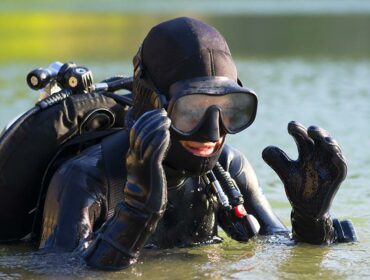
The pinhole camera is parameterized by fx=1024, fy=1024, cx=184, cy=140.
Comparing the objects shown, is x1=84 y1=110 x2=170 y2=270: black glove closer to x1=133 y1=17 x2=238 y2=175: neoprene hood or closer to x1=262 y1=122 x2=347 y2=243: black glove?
x1=133 y1=17 x2=238 y2=175: neoprene hood

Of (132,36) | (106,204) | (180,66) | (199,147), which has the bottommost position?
(106,204)

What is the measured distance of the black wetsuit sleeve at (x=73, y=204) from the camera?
3.65 meters

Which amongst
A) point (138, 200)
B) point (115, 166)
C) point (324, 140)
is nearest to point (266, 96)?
point (324, 140)

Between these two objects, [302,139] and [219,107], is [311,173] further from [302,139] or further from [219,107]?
[219,107]

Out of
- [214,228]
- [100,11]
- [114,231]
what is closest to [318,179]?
[214,228]

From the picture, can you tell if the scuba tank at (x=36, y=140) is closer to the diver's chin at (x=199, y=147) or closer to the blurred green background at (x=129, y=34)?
the diver's chin at (x=199, y=147)

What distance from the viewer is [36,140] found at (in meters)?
3.95

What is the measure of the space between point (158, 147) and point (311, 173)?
85 cm

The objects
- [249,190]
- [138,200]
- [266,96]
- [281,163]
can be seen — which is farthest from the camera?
[266,96]

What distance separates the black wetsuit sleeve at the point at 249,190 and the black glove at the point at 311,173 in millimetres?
195

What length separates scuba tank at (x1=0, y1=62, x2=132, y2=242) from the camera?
3.96 metres

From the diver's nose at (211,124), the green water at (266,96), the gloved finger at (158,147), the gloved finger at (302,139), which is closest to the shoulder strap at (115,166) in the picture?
the green water at (266,96)

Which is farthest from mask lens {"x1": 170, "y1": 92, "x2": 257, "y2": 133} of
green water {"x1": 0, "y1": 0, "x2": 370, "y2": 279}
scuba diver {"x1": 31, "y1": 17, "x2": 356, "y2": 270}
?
green water {"x1": 0, "y1": 0, "x2": 370, "y2": 279}

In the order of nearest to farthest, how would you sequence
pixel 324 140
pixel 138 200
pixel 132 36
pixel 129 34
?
pixel 138 200, pixel 324 140, pixel 132 36, pixel 129 34
